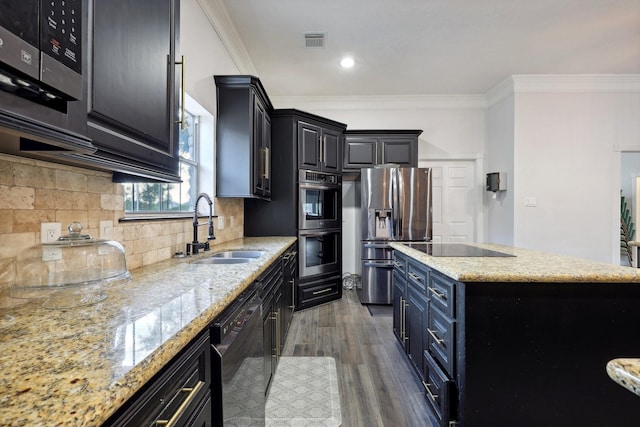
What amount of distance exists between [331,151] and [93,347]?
351 cm

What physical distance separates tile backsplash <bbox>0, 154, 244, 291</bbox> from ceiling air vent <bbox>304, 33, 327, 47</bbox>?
7.66ft

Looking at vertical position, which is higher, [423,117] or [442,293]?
[423,117]

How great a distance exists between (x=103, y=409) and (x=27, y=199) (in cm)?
91

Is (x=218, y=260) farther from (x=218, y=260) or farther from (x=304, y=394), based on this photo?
(x=304, y=394)

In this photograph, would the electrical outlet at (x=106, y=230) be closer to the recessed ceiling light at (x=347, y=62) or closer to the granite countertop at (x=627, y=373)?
the granite countertop at (x=627, y=373)

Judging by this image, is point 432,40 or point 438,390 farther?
point 432,40

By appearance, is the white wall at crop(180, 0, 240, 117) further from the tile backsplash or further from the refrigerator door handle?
the refrigerator door handle

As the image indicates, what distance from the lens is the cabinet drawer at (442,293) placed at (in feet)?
4.85

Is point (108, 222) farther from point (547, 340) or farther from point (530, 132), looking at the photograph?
point (530, 132)

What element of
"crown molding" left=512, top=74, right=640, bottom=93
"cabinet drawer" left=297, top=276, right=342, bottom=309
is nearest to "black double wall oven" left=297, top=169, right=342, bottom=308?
"cabinet drawer" left=297, top=276, right=342, bottom=309

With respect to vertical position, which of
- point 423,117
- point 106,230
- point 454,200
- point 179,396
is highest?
point 423,117

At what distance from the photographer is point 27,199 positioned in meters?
0.99

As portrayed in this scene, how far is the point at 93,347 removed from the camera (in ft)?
2.06

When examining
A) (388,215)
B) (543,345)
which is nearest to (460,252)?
(543,345)
